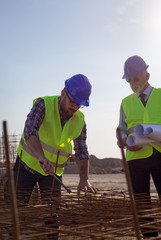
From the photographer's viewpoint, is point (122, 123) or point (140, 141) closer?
point (140, 141)

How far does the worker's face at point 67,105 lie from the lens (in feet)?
10.4

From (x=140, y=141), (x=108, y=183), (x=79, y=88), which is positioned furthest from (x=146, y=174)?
(x=108, y=183)

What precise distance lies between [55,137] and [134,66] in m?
1.26

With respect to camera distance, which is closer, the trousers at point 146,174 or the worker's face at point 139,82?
the trousers at point 146,174

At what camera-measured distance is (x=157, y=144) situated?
9.83ft

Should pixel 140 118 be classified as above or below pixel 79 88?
below

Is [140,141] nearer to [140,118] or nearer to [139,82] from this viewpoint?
[140,118]

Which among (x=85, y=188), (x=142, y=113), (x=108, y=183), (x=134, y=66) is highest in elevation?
(x=134, y=66)

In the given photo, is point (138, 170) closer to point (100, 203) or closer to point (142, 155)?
point (142, 155)

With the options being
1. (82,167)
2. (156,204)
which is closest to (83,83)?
(82,167)

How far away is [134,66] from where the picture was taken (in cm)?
338

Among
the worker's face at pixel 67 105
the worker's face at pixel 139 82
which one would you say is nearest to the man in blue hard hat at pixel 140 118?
the worker's face at pixel 139 82

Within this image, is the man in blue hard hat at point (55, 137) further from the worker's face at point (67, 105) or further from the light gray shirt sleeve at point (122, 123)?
the light gray shirt sleeve at point (122, 123)

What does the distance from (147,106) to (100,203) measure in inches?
52.2
